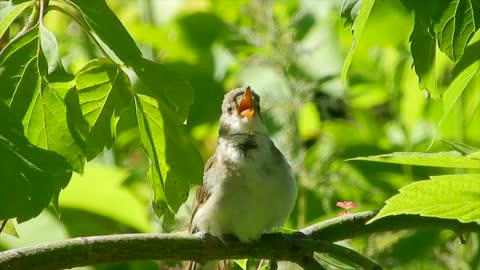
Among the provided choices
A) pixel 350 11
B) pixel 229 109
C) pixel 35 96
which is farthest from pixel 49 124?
pixel 229 109

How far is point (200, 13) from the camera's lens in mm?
4742

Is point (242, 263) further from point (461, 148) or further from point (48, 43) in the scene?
point (48, 43)

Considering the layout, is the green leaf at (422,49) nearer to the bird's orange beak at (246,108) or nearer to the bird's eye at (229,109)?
the bird's orange beak at (246,108)

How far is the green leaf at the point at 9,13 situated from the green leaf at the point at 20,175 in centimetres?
19

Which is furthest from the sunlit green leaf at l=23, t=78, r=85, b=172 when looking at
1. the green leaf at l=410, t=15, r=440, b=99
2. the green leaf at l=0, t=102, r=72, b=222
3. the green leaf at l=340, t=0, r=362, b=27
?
the green leaf at l=410, t=15, r=440, b=99

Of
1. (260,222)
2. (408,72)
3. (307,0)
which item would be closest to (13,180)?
(260,222)

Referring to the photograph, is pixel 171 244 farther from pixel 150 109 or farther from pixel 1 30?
pixel 1 30

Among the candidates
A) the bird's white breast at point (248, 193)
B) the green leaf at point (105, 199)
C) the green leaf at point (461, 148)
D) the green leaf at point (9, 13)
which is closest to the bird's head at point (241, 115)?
the bird's white breast at point (248, 193)

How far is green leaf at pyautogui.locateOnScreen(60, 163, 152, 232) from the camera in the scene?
371 centimetres

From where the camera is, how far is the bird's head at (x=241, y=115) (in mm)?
3631

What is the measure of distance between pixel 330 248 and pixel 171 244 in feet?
1.09

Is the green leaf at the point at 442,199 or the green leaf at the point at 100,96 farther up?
the green leaf at the point at 100,96

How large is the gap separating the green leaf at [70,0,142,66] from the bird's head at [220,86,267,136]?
1529mm

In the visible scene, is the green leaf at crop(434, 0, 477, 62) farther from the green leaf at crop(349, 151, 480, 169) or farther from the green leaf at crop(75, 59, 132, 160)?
the green leaf at crop(75, 59, 132, 160)
